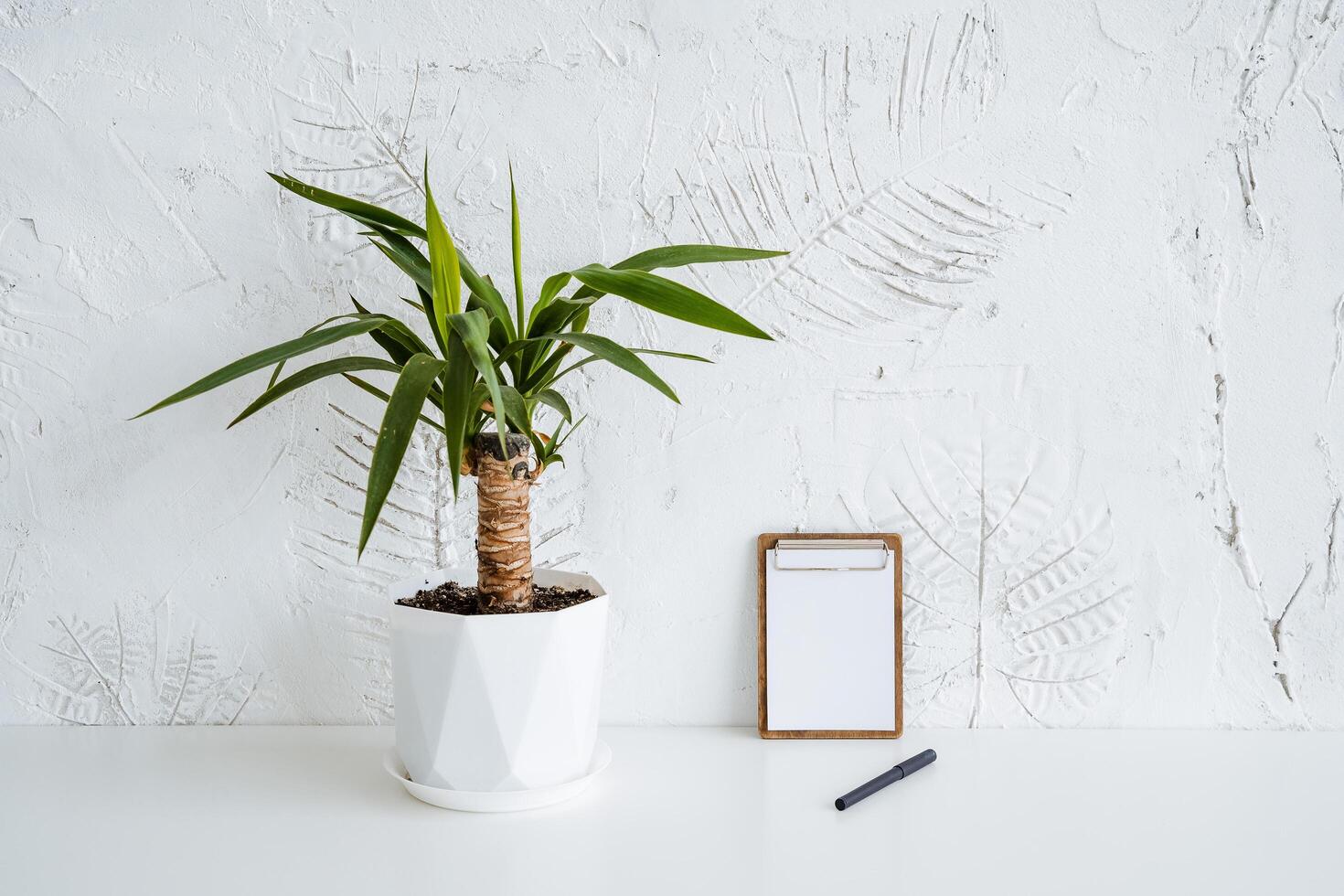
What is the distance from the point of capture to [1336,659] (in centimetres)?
101

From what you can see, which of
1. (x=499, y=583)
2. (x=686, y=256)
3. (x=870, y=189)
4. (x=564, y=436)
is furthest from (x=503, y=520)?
(x=870, y=189)

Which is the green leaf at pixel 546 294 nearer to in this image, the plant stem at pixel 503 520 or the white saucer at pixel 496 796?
the plant stem at pixel 503 520

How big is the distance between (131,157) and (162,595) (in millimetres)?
460

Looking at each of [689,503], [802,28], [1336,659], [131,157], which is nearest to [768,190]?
[802,28]

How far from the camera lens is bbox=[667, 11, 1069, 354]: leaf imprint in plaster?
0.97m

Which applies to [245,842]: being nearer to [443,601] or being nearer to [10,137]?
[443,601]

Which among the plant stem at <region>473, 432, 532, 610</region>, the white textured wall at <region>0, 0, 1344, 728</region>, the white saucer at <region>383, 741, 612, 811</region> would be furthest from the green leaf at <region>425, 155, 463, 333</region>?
the white saucer at <region>383, 741, 612, 811</region>

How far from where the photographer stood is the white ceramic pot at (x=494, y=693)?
804 millimetres

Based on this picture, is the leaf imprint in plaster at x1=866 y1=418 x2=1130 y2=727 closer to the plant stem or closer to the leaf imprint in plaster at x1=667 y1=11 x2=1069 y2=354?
the leaf imprint in plaster at x1=667 y1=11 x2=1069 y2=354

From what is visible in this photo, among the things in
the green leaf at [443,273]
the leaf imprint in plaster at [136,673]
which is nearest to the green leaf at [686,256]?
the green leaf at [443,273]

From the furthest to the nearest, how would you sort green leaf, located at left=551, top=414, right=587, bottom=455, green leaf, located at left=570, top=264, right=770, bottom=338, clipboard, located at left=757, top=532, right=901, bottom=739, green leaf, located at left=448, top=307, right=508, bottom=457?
clipboard, located at left=757, top=532, right=901, bottom=739
green leaf, located at left=551, top=414, right=587, bottom=455
green leaf, located at left=570, top=264, right=770, bottom=338
green leaf, located at left=448, top=307, right=508, bottom=457

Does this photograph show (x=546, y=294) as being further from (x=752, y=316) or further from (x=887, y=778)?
(x=887, y=778)

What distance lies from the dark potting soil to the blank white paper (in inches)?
8.6

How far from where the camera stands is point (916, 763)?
90 cm
